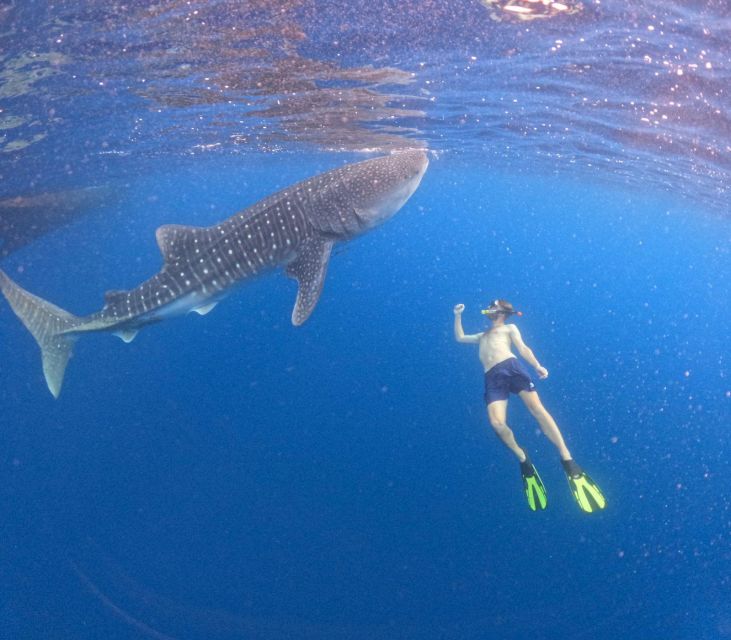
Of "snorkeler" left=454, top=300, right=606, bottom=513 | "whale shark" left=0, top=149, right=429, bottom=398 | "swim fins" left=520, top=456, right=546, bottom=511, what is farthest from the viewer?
"swim fins" left=520, top=456, right=546, bottom=511

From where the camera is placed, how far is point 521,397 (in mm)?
9266

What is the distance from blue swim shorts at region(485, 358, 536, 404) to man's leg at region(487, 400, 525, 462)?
142 mm

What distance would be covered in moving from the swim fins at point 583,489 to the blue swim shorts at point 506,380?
4.96 feet

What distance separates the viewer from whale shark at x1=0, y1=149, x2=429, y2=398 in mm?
7016

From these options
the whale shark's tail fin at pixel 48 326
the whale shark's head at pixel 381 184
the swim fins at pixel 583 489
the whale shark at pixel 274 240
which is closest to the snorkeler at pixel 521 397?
the swim fins at pixel 583 489

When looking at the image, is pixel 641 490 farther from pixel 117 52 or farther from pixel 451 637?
pixel 117 52

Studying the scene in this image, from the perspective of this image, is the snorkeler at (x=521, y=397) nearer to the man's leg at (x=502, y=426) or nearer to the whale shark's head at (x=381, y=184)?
the man's leg at (x=502, y=426)

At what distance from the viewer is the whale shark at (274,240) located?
23.0 ft

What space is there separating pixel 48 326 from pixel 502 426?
772cm

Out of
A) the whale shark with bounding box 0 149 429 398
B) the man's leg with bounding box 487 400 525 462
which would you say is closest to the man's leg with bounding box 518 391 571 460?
the man's leg with bounding box 487 400 525 462

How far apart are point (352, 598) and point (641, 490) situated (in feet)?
66.3

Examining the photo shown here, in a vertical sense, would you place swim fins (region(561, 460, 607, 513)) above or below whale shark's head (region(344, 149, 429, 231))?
below

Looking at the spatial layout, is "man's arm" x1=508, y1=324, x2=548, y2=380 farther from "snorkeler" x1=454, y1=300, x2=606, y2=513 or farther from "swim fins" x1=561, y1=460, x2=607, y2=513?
"swim fins" x1=561, y1=460, x2=607, y2=513

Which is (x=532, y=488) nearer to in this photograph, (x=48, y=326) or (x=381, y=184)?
(x=381, y=184)
